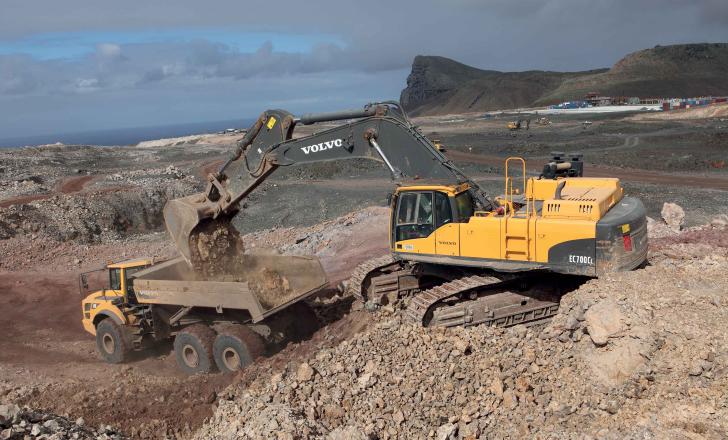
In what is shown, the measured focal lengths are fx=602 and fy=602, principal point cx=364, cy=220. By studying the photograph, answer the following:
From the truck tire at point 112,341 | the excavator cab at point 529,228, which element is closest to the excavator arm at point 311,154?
the excavator cab at point 529,228

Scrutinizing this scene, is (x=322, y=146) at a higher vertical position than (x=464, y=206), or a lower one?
higher

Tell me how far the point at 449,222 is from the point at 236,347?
14.3 ft

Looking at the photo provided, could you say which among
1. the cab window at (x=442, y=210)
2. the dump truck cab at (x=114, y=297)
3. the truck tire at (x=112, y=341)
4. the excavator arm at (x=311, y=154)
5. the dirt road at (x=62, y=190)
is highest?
the excavator arm at (x=311, y=154)

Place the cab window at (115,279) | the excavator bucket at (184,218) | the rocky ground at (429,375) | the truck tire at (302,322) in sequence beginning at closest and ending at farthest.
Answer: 1. the rocky ground at (429,375)
2. the excavator bucket at (184,218)
3. the truck tire at (302,322)
4. the cab window at (115,279)

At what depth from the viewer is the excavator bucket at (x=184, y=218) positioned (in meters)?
11.3

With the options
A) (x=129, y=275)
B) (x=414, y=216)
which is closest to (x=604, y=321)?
(x=414, y=216)

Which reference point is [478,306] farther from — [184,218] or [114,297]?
[114,297]

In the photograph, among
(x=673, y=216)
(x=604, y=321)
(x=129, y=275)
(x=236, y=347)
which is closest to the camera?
(x=604, y=321)

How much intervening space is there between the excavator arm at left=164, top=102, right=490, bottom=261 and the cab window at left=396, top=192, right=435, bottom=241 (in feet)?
1.29

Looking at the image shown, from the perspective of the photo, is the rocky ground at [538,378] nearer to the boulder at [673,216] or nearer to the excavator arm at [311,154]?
the excavator arm at [311,154]

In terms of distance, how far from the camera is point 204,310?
11.5m

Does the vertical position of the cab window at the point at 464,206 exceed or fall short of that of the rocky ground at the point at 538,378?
it exceeds it

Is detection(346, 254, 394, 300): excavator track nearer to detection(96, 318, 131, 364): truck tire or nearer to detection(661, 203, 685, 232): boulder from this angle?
detection(96, 318, 131, 364): truck tire

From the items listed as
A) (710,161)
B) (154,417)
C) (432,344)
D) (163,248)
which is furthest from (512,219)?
(710,161)
